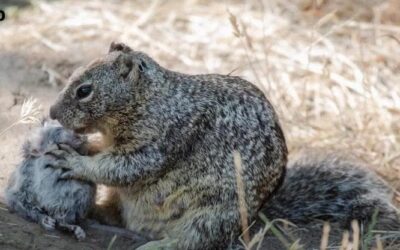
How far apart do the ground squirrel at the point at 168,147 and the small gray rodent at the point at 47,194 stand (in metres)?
0.10

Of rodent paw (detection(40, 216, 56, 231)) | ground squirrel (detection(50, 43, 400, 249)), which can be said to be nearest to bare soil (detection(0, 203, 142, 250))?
rodent paw (detection(40, 216, 56, 231))

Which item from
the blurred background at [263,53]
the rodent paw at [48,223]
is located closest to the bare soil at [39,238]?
the rodent paw at [48,223]

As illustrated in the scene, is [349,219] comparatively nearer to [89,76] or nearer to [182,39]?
[89,76]

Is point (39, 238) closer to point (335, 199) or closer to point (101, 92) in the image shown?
point (101, 92)

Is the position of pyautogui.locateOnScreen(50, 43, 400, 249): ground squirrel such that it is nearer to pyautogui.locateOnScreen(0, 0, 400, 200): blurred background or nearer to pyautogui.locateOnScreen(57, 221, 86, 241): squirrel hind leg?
pyautogui.locateOnScreen(57, 221, 86, 241): squirrel hind leg

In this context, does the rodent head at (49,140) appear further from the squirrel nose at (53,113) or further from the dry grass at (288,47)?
the dry grass at (288,47)

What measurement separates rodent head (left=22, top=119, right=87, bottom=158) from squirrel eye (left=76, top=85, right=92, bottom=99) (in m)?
0.32

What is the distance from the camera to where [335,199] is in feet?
20.6

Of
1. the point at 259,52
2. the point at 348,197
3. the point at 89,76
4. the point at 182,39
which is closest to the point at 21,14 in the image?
the point at 182,39

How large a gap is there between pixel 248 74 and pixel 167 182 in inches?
123

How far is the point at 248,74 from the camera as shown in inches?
346

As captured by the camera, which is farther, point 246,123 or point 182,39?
point 182,39

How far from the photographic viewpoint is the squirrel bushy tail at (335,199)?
244 inches

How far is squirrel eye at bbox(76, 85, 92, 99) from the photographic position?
18.9 ft
